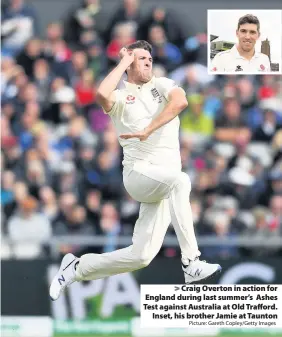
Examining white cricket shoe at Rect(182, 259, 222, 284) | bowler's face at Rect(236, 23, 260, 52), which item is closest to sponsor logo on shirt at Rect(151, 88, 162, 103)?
bowler's face at Rect(236, 23, 260, 52)

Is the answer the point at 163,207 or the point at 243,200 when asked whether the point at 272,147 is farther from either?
the point at 163,207

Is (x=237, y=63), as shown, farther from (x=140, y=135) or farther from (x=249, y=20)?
(x=140, y=135)

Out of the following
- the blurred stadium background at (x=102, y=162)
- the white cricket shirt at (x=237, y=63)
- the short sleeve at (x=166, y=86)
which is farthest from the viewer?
the blurred stadium background at (x=102, y=162)

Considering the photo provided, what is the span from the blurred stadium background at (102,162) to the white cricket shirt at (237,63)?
3468mm

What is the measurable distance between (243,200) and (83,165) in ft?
6.73

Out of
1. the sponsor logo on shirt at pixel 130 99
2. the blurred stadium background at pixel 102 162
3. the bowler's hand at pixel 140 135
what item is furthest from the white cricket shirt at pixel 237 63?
the blurred stadium background at pixel 102 162

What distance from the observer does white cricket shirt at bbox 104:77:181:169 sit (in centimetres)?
935

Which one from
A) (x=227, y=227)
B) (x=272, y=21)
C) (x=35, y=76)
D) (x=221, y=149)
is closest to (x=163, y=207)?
(x=272, y=21)

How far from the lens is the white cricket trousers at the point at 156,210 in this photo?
9281 mm

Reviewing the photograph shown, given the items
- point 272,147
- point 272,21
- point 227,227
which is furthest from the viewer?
point 272,147

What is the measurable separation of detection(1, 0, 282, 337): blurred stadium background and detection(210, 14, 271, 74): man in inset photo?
3483 millimetres

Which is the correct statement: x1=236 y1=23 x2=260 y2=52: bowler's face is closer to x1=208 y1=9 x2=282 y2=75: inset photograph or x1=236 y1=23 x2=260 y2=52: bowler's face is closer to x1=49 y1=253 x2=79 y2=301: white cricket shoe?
x1=208 y1=9 x2=282 y2=75: inset photograph

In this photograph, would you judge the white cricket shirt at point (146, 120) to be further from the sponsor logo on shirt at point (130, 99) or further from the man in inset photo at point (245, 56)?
the man in inset photo at point (245, 56)

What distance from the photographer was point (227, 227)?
13734 millimetres
